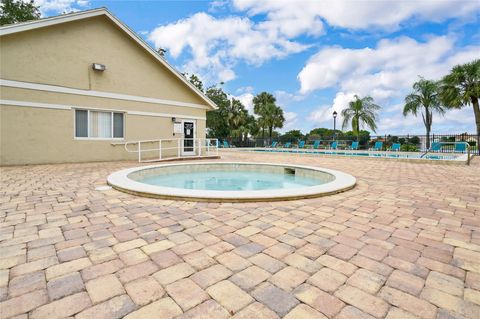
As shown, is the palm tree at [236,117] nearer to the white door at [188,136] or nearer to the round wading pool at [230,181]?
the white door at [188,136]

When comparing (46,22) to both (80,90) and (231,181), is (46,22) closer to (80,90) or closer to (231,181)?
(80,90)

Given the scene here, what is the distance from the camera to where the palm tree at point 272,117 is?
3306 cm

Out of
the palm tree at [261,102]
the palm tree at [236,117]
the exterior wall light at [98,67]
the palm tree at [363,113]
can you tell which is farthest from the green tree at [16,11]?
the palm tree at [363,113]

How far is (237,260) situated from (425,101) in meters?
29.1

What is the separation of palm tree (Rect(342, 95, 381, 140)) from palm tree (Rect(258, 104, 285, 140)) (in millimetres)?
8878

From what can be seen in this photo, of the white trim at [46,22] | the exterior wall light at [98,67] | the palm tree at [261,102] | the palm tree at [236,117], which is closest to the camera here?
Result: the white trim at [46,22]

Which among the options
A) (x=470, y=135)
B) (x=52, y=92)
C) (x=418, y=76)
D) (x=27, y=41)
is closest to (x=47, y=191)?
(x=52, y=92)

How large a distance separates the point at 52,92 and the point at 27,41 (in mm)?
1844

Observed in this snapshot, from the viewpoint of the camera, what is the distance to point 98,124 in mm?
10570

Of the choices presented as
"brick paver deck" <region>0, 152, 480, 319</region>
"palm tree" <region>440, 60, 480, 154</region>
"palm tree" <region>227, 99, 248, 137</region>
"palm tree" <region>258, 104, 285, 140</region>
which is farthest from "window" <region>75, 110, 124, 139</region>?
"palm tree" <region>258, 104, 285, 140</region>

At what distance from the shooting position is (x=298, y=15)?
11.7m

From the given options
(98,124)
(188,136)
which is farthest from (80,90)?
(188,136)

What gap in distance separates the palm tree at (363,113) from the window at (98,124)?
86.3 ft

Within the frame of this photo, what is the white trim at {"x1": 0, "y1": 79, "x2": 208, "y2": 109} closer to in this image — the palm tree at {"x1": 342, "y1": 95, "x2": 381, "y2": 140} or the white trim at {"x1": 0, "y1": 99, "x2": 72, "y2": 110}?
the white trim at {"x1": 0, "y1": 99, "x2": 72, "y2": 110}
